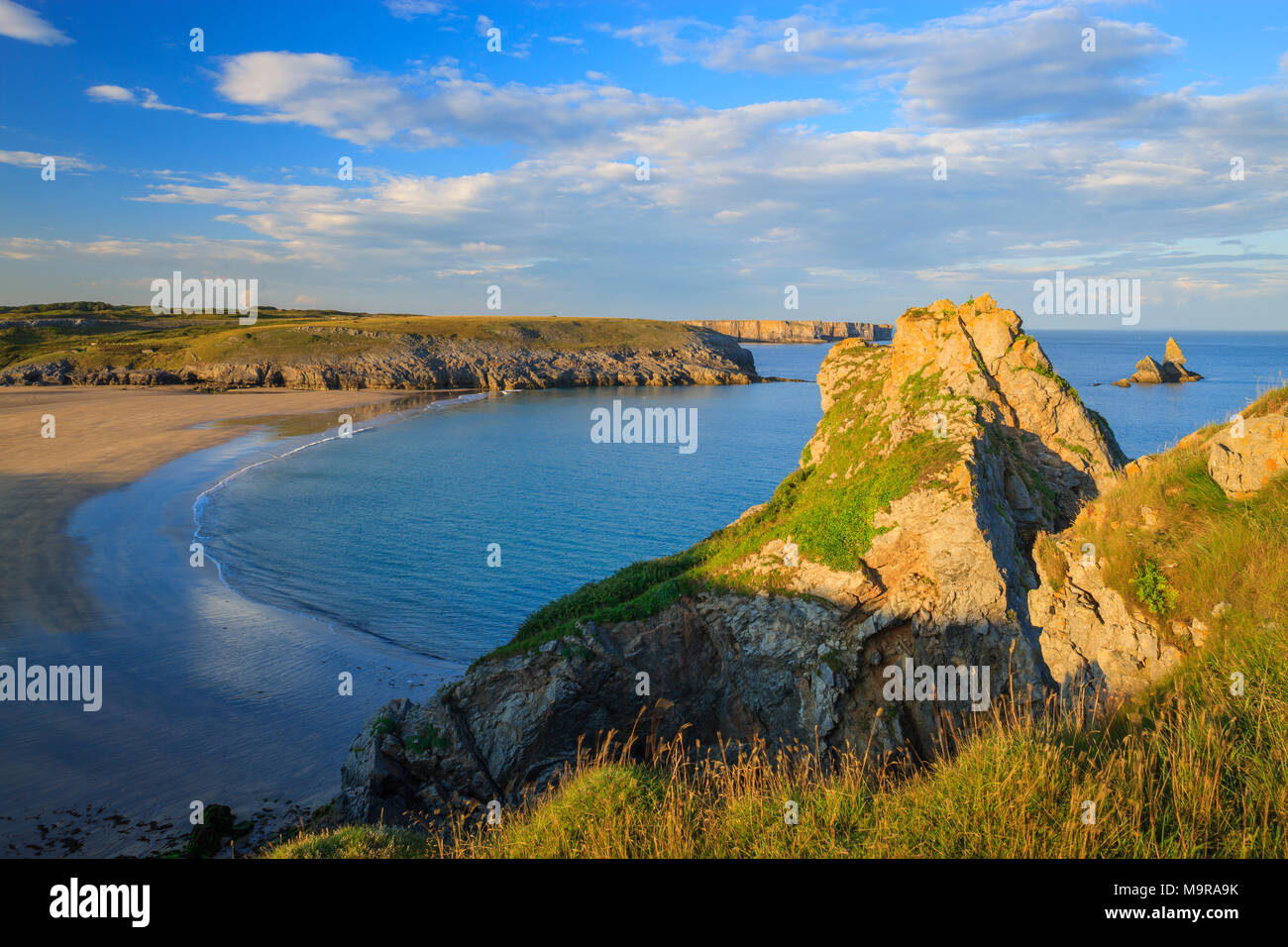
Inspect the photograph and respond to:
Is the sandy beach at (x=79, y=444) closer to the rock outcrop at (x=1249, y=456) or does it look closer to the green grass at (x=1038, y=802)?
the green grass at (x=1038, y=802)

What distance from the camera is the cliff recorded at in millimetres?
116688

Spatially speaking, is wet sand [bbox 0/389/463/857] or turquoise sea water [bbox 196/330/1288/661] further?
turquoise sea water [bbox 196/330/1288/661]

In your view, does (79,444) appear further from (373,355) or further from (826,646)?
(373,355)

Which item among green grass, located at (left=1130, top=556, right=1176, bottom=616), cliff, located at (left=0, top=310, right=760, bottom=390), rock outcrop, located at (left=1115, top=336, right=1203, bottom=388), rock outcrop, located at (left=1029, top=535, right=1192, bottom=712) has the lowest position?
rock outcrop, located at (left=1029, top=535, right=1192, bottom=712)

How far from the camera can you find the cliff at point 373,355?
116688 mm

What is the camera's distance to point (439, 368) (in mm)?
131000

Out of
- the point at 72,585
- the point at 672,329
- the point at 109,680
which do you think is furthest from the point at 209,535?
the point at 672,329

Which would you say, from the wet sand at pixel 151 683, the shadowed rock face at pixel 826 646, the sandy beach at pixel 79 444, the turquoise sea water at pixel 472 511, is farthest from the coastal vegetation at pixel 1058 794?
the sandy beach at pixel 79 444

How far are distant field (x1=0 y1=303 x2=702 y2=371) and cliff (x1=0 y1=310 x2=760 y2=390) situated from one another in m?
0.27

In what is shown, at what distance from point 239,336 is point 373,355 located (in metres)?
23.8

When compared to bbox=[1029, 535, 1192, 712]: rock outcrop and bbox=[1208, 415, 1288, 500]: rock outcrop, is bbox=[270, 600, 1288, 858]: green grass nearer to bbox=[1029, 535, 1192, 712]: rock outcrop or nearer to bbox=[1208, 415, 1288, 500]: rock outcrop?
bbox=[1029, 535, 1192, 712]: rock outcrop

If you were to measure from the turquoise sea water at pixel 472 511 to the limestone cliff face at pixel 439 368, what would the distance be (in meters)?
49.2

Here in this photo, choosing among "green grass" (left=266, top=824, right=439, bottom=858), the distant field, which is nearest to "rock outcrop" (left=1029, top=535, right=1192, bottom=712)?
"green grass" (left=266, top=824, right=439, bottom=858)
